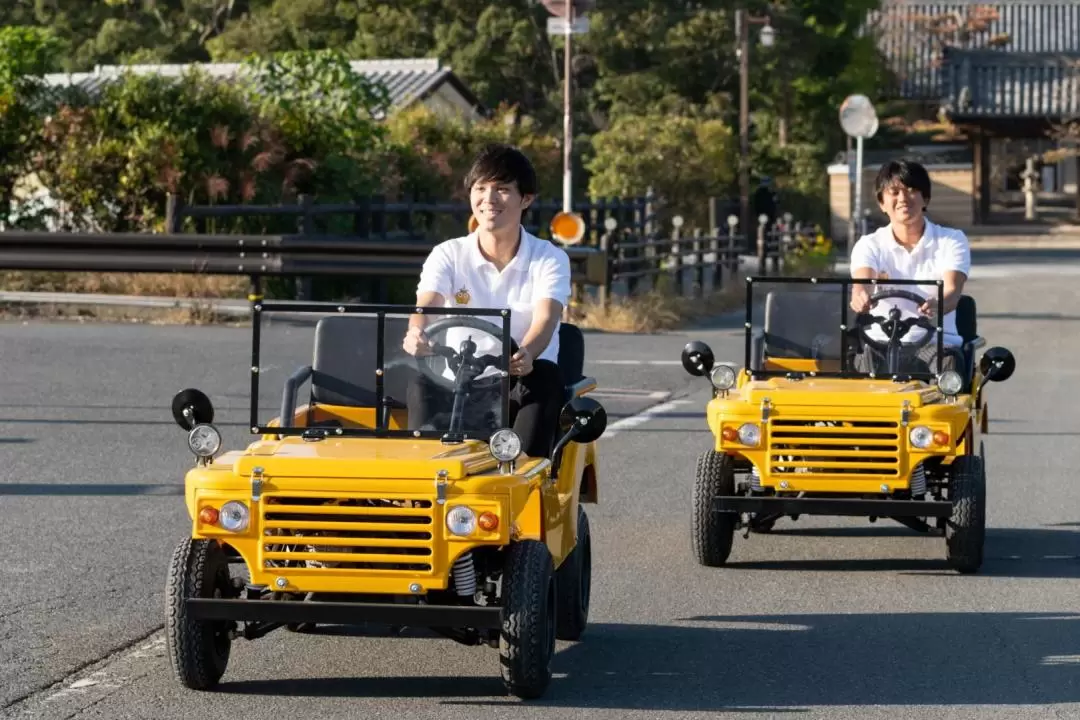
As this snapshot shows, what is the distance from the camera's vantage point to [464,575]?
20.2 feet

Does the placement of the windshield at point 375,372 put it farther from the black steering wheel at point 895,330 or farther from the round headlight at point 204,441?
the black steering wheel at point 895,330

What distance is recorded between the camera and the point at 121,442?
1252 cm

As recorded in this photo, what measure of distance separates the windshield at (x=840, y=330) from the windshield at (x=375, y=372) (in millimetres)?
2950

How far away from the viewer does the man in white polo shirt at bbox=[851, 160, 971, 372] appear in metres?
9.66

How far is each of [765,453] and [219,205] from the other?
1553 centimetres

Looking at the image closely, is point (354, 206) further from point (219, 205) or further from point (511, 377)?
point (511, 377)

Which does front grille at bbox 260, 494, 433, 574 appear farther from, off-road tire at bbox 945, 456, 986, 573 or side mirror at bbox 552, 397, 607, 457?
off-road tire at bbox 945, 456, 986, 573

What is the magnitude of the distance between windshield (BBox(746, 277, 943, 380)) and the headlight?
20.5 inches

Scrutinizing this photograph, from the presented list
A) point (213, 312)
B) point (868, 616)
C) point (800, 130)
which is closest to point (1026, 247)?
point (800, 130)

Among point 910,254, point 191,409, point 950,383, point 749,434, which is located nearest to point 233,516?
point 191,409

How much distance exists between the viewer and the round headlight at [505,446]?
618cm

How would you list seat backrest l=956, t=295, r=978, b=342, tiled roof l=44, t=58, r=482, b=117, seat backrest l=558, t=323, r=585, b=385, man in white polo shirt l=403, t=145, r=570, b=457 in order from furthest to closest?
tiled roof l=44, t=58, r=482, b=117, seat backrest l=956, t=295, r=978, b=342, seat backrest l=558, t=323, r=585, b=385, man in white polo shirt l=403, t=145, r=570, b=457

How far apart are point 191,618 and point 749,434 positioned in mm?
3419

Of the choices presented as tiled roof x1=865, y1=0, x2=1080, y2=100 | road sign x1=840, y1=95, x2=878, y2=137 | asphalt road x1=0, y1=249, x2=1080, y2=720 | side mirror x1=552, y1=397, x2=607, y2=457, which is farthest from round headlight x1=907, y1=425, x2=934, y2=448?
tiled roof x1=865, y1=0, x2=1080, y2=100
